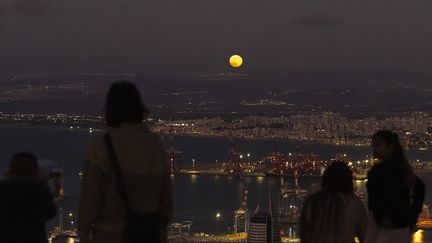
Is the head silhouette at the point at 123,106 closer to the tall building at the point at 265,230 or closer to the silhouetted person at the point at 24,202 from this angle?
the silhouetted person at the point at 24,202

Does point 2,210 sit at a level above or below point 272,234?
above

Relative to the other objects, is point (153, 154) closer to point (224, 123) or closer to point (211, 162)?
point (211, 162)

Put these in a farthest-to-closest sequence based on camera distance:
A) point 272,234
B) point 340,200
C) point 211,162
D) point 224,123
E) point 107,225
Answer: point 224,123, point 211,162, point 272,234, point 340,200, point 107,225

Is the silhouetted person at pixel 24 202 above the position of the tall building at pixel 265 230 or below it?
above

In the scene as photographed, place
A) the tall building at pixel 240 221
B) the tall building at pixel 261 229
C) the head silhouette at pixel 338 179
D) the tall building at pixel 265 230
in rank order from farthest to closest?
1. the tall building at pixel 240 221
2. the tall building at pixel 261 229
3. the tall building at pixel 265 230
4. the head silhouette at pixel 338 179

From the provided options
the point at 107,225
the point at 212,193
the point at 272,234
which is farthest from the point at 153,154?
the point at 212,193

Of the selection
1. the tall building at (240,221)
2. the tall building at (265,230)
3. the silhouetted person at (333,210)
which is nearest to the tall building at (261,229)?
the tall building at (265,230)

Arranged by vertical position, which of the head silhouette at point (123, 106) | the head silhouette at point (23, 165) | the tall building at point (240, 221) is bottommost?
the tall building at point (240, 221)
